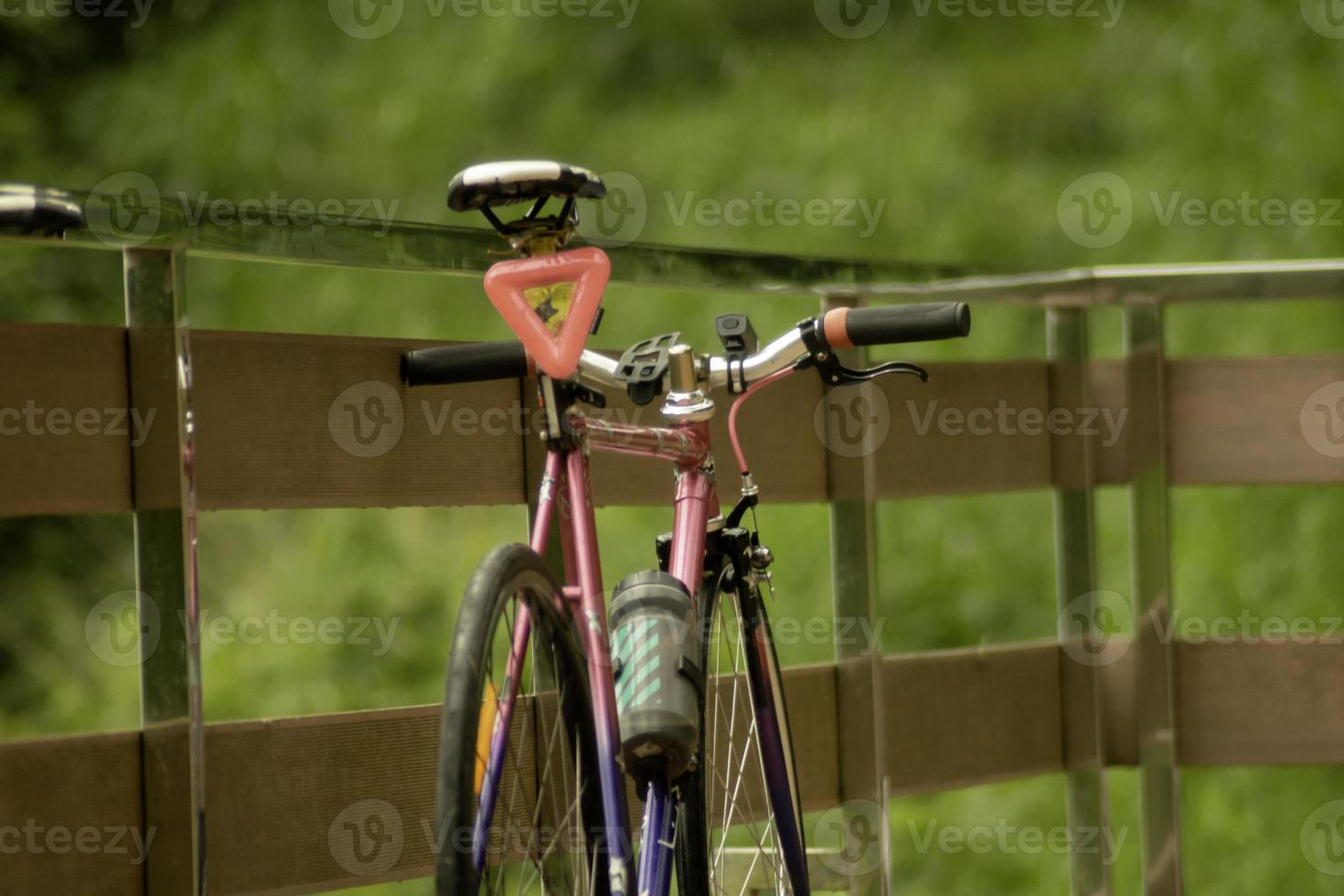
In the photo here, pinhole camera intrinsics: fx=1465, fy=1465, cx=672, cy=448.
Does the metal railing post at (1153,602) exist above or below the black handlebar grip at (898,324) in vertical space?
below

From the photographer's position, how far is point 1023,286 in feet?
8.23

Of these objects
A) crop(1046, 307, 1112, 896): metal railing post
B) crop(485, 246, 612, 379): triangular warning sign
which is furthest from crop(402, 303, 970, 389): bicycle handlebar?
crop(1046, 307, 1112, 896): metal railing post

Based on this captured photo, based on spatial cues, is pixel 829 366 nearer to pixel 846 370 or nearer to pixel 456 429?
pixel 846 370

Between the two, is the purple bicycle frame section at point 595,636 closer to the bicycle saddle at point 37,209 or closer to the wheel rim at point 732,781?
the wheel rim at point 732,781

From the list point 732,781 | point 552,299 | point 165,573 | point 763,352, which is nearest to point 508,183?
point 552,299

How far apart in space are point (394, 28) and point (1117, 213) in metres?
3.20

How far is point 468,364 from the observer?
63.2 inches

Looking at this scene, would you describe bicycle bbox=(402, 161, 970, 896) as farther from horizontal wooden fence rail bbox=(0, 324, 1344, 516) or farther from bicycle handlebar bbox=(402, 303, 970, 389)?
horizontal wooden fence rail bbox=(0, 324, 1344, 516)

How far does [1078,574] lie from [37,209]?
1.87 metres

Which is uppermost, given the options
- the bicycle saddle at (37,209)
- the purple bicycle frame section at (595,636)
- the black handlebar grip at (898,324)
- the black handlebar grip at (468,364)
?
the bicycle saddle at (37,209)

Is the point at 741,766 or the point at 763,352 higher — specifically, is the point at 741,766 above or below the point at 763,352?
below

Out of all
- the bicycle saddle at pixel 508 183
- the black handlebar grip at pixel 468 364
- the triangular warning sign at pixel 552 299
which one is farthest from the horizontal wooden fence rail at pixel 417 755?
the bicycle saddle at pixel 508 183

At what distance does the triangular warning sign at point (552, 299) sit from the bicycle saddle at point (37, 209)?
41cm

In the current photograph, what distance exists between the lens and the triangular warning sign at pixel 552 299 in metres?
1.42
